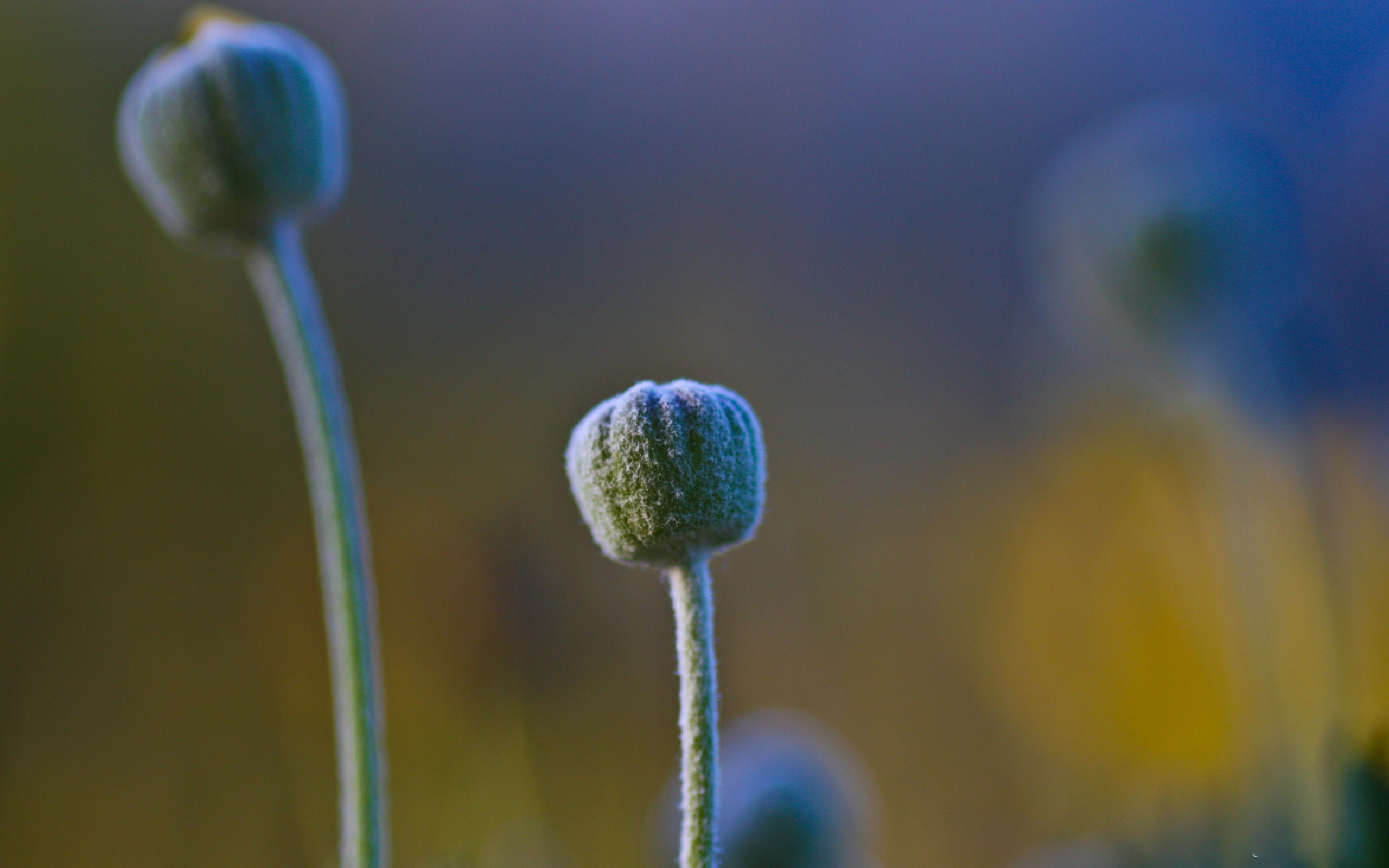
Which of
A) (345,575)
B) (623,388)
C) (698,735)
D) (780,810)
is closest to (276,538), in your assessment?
(623,388)

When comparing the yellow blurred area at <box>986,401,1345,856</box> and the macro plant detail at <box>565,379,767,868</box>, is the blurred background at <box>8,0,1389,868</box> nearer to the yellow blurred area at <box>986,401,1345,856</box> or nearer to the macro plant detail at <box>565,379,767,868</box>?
the yellow blurred area at <box>986,401,1345,856</box>

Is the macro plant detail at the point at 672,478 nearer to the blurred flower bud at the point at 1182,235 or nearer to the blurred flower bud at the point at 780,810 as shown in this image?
the blurred flower bud at the point at 780,810

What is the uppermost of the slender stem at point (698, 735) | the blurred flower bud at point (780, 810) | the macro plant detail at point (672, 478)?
the macro plant detail at point (672, 478)

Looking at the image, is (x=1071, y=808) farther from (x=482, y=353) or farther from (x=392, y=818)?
(x=482, y=353)

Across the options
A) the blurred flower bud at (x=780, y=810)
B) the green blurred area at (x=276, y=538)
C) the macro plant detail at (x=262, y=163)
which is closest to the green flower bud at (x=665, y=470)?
the macro plant detail at (x=262, y=163)

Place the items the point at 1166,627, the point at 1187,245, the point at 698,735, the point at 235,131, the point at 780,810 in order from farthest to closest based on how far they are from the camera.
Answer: the point at 1166,627, the point at 1187,245, the point at 780,810, the point at 235,131, the point at 698,735

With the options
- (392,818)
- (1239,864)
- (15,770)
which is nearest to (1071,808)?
(1239,864)

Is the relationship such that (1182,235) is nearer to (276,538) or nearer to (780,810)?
(780,810)

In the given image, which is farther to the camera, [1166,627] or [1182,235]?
[1166,627]

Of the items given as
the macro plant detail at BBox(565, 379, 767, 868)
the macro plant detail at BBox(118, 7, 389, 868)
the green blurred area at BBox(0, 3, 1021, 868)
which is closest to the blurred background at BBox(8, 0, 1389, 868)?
the green blurred area at BBox(0, 3, 1021, 868)
